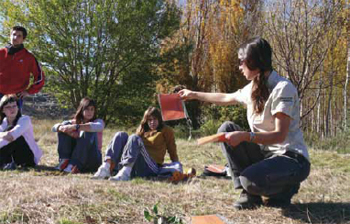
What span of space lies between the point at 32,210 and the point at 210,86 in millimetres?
13340

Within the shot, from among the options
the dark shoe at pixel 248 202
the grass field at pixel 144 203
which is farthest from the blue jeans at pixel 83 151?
the dark shoe at pixel 248 202

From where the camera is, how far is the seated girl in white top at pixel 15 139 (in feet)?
14.3

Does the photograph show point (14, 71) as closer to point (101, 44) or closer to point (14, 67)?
point (14, 67)

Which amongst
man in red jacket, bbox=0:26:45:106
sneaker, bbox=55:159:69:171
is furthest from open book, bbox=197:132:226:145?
man in red jacket, bbox=0:26:45:106

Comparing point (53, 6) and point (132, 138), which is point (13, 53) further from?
point (53, 6)

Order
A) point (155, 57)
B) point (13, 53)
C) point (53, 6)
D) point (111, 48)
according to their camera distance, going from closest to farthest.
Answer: point (13, 53) → point (53, 6) → point (111, 48) → point (155, 57)

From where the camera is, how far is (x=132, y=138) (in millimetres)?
3768

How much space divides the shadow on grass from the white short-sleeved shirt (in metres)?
0.37

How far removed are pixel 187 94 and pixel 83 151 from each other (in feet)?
6.18

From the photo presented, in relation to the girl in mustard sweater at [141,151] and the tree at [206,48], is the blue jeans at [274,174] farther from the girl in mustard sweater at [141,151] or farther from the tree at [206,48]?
the tree at [206,48]

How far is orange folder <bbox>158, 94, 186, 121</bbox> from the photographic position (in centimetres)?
302

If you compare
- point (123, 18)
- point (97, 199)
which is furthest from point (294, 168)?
point (123, 18)

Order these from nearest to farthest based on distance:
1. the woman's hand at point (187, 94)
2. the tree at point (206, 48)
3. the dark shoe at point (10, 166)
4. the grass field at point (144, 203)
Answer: the grass field at point (144, 203), the woman's hand at point (187, 94), the dark shoe at point (10, 166), the tree at point (206, 48)

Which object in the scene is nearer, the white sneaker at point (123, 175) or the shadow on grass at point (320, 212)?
the shadow on grass at point (320, 212)
